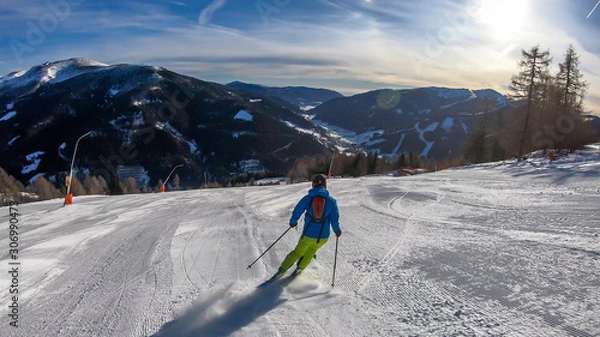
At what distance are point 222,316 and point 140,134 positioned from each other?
163 meters

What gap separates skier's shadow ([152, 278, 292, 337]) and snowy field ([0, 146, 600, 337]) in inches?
0.9

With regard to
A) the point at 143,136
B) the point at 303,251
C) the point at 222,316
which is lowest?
the point at 222,316

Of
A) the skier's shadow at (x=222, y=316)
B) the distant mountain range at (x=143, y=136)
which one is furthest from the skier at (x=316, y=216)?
the distant mountain range at (x=143, y=136)

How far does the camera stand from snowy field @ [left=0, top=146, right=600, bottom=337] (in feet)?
15.0

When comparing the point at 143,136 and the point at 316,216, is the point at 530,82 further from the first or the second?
the point at 143,136

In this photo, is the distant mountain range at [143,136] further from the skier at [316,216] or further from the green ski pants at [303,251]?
the skier at [316,216]

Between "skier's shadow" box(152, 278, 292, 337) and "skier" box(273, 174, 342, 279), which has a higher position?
"skier" box(273, 174, 342, 279)

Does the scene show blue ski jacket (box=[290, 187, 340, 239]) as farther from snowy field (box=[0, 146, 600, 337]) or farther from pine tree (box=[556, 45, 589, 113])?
pine tree (box=[556, 45, 589, 113])

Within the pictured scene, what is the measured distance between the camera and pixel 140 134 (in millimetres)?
153750

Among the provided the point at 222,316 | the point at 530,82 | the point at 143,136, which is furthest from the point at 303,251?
the point at 143,136

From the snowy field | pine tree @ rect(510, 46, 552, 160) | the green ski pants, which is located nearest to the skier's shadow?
the snowy field

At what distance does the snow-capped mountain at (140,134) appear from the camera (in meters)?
138

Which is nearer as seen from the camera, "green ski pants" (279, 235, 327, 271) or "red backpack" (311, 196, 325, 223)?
"red backpack" (311, 196, 325, 223)

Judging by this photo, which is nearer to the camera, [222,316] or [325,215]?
[222,316]
